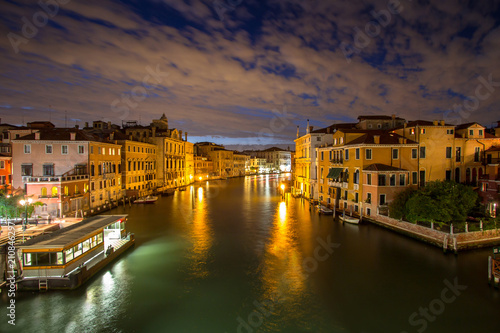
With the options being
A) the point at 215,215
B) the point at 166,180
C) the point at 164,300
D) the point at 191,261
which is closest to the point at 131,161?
the point at 166,180

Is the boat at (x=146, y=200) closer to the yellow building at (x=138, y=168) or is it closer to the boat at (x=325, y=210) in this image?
the yellow building at (x=138, y=168)

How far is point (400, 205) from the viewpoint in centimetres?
1862

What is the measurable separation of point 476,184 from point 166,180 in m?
40.2

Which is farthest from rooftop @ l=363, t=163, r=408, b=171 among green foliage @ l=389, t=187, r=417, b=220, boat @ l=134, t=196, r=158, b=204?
boat @ l=134, t=196, r=158, b=204

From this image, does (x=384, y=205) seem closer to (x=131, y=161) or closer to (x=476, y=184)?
(x=476, y=184)

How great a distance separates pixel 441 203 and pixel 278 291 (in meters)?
11.2

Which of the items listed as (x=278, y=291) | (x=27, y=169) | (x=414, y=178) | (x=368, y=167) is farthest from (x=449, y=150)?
(x=27, y=169)

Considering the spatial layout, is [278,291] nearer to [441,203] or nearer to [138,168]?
[441,203]

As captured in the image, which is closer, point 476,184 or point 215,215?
point 476,184

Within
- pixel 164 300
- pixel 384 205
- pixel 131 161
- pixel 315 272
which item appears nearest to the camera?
pixel 164 300

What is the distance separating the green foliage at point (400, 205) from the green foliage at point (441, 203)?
0.48 meters

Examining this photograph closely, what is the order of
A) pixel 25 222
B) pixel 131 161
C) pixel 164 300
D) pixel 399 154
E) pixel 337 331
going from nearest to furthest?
pixel 337 331, pixel 164 300, pixel 25 222, pixel 399 154, pixel 131 161

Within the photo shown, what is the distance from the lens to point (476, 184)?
24.2 meters

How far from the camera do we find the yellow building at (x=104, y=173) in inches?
1054
